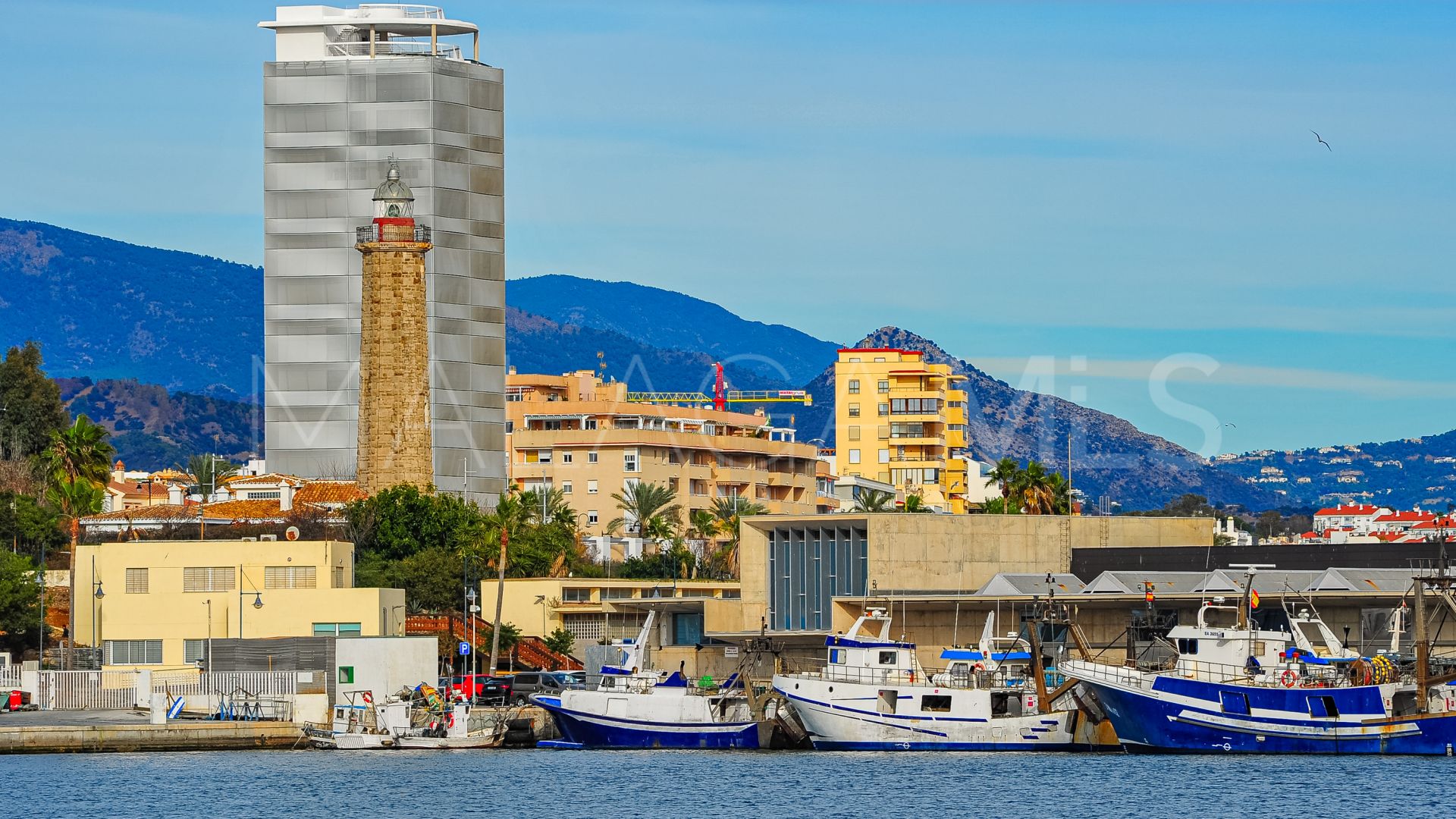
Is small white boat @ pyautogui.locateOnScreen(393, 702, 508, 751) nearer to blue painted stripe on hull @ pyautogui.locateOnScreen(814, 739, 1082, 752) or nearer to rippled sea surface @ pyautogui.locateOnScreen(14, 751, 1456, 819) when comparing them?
rippled sea surface @ pyautogui.locateOnScreen(14, 751, 1456, 819)

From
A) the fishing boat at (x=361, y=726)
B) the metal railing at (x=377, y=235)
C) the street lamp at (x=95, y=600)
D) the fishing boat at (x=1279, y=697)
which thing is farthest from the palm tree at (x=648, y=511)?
the fishing boat at (x=1279, y=697)

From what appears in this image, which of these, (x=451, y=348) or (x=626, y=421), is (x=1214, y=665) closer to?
(x=451, y=348)

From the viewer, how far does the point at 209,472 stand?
165125 mm

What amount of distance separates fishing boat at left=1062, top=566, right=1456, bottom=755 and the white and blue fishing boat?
1232cm

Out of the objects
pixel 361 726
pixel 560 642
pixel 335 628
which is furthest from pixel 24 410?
pixel 361 726

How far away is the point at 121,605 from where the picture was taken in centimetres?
9294

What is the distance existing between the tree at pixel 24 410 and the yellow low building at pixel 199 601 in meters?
59.9

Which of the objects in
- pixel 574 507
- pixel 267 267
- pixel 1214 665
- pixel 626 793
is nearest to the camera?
pixel 626 793

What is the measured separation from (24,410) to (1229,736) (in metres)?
102

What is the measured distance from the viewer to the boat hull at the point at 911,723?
7825 cm

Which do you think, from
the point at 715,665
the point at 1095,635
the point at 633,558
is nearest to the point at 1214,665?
the point at 1095,635

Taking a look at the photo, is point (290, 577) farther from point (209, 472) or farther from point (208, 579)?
point (209, 472)

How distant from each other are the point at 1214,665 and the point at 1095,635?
66.4ft

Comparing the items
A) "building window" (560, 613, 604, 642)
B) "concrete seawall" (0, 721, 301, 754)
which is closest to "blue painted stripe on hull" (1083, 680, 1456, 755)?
"concrete seawall" (0, 721, 301, 754)
